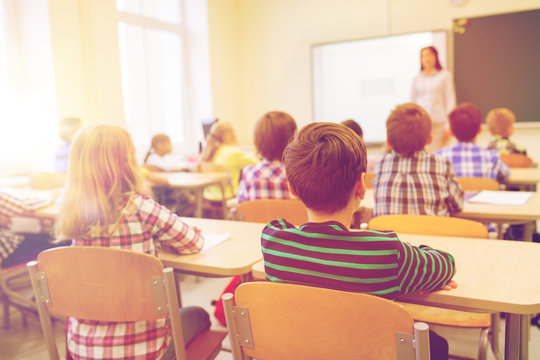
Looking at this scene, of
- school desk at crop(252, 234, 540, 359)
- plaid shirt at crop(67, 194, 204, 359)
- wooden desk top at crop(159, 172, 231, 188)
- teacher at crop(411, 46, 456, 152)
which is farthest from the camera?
teacher at crop(411, 46, 456, 152)

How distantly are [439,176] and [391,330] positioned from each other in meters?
1.29

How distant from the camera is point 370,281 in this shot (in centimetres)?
96

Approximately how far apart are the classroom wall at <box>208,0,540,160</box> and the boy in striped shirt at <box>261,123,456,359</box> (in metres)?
4.84

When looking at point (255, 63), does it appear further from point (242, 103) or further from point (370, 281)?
point (370, 281)

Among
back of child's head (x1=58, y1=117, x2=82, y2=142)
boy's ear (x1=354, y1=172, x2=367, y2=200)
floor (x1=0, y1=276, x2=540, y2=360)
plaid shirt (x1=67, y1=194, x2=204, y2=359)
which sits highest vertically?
back of child's head (x1=58, y1=117, x2=82, y2=142)

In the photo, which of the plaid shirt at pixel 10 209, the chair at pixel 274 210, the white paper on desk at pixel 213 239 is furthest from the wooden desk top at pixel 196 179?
the white paper on desk at pixel 213 239

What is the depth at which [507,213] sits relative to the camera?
2.02 metres

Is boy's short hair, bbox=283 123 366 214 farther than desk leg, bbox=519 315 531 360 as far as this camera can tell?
No

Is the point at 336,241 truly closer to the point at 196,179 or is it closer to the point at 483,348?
the point at 483,348

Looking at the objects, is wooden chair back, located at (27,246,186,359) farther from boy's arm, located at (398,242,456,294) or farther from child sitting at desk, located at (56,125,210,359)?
boy's arm, located at (398,242,456,294)

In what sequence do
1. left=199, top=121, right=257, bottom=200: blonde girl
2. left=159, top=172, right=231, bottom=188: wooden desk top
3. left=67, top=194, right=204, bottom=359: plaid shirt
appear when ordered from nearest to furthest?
left=67, top=194, right=204, bottom=359: plaid shirt, left=159, top=172, right=231, bottom=188: wooden desk top, left=199, top=121, right=257, bottom=200: blonde girl

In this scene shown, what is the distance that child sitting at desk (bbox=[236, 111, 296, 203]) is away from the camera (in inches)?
88.9

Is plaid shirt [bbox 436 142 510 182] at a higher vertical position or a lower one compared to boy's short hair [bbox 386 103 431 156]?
lower

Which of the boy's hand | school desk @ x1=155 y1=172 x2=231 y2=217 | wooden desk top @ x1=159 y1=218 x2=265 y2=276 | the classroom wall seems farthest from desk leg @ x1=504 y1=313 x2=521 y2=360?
the classroom wall
